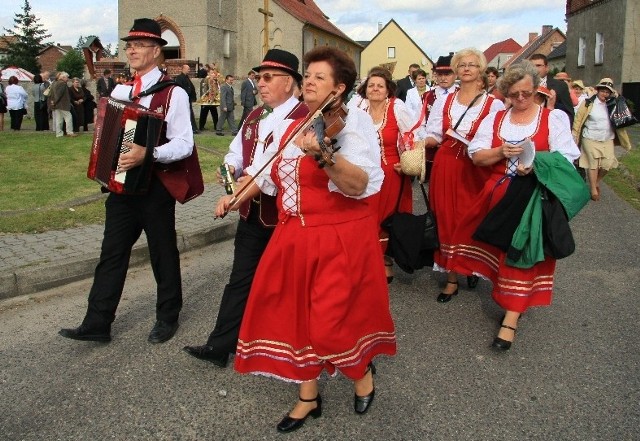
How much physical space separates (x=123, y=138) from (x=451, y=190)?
9.47 ft

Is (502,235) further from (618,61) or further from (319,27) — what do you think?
(319,27)

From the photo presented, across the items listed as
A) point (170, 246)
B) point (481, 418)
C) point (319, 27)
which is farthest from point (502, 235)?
point (319, 27)

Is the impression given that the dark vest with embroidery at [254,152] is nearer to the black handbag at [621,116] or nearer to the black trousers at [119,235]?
the black trousers at [119,235]

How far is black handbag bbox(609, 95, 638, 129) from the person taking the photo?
1049 cm

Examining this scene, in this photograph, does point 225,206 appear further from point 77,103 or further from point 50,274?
point 77,103

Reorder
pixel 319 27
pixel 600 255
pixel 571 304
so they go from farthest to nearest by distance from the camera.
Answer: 1. pixel 319 27
2. pixel 600 255
3. pixel 571 304

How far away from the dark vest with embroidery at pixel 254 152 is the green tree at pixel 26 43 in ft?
258

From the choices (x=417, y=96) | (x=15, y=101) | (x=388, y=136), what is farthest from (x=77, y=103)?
(x=388, y=136)

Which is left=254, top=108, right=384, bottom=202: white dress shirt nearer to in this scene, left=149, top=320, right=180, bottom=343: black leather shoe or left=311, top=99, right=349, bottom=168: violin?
left=311, top=99, right=349, bottom=168: violin

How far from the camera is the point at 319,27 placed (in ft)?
164

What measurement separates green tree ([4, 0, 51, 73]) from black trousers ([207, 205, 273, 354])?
78.9 meters

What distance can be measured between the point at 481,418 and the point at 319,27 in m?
49.2

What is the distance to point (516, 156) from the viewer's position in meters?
4.52

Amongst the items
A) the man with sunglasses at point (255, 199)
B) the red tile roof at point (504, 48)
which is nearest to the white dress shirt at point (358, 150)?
the man with sunglasses at point (255, 199)
